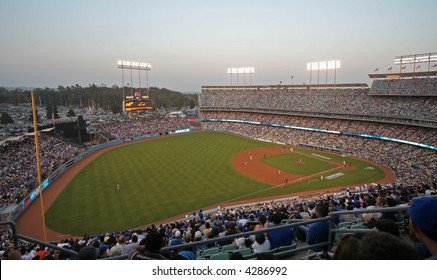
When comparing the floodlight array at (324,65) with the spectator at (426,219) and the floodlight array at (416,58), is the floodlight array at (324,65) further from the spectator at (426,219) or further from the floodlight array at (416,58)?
the spectator at (426,219)

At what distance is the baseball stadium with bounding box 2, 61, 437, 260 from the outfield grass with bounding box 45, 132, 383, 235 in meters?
0.16

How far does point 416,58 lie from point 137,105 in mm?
55439

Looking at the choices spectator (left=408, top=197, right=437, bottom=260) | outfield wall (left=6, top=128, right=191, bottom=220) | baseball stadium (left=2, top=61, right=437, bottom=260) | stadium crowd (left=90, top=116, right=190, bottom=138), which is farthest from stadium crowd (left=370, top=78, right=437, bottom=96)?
spectator (left=408, top=197, right=437, bottom=260)

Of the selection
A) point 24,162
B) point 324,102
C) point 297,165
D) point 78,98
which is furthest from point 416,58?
point 78,98

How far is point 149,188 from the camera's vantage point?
30000 mm

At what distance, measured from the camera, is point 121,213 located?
23.9 meters

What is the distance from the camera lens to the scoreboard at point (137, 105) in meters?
57.8

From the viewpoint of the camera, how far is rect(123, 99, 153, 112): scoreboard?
57.8 metres

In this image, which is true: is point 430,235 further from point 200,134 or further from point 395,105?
point 200,134

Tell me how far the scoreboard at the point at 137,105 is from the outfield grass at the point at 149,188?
46.0 feet

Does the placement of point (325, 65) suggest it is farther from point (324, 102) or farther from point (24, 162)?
point (24, 162)

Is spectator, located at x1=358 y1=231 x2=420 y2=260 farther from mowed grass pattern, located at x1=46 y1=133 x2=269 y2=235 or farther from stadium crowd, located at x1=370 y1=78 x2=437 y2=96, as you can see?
stadium crowd, located at x1=370 y1=78 x2=437 y2=96

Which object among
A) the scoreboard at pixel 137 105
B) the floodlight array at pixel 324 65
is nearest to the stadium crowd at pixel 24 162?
the scoreboard at pixel 137 105
